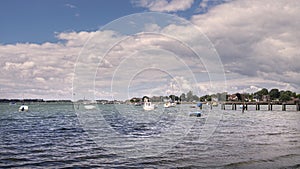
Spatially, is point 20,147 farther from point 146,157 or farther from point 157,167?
point 157,167

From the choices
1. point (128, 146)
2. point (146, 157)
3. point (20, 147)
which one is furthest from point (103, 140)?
point (146, 157)

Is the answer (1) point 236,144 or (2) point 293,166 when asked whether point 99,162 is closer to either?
(2) point 293,166

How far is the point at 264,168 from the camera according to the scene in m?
20.3

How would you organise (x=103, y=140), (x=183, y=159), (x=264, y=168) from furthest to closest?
(x=103, y=140)
(x=183, y=159)
(x=264, y=168)

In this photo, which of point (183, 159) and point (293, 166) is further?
point (183, 159)

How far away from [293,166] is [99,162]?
11766 mm

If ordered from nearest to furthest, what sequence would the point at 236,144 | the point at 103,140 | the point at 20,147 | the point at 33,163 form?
1. the point at 33,163
2. the point at 20,147
3. the point at 236,144
4. the point at 103,140

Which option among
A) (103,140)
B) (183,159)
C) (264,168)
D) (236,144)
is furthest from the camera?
(103,140)

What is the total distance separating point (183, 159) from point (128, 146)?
707 centimetres

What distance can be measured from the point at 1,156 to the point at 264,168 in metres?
17.3

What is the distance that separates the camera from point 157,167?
67.7 feet

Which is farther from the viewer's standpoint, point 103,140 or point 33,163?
point 103,140

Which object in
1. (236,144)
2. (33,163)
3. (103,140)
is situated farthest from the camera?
(103,140)

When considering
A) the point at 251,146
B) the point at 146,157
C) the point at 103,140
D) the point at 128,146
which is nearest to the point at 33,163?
the point at 146,157
